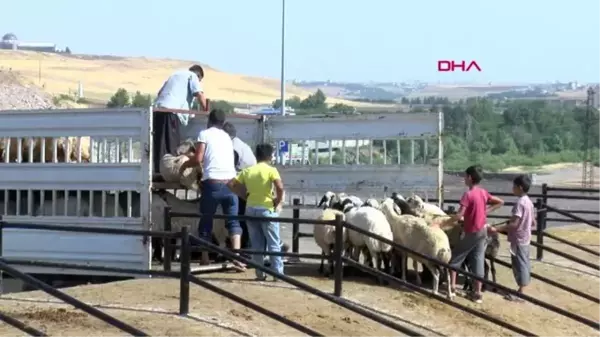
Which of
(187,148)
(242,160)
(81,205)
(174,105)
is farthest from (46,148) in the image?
(242,160)

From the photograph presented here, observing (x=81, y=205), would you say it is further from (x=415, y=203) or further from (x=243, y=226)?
(x=415, y=203)

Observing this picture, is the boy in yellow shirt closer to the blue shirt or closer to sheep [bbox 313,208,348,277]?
sheep [bbox 313,208,348,277]

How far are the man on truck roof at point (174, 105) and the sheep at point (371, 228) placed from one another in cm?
248

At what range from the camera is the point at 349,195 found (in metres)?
14.7

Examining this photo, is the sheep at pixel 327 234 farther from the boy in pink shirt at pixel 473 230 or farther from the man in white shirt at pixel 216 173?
the boy in pink shirt at pixel 473 230

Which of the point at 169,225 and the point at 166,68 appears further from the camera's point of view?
the point at 166,68

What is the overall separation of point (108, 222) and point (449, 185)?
85.9 feet

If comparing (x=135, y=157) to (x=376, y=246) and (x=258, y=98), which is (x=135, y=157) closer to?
(x=376, y=246)

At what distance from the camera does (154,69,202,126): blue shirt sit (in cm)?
1418

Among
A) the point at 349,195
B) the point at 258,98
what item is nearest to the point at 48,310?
the point at 349,195

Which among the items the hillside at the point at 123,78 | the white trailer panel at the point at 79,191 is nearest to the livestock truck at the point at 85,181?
the white trailer panel at the point at 79,191

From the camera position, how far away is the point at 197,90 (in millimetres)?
14375

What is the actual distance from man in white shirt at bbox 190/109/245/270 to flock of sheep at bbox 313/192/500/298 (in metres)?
1.03

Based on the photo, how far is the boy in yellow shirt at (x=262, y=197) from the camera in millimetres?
12344
